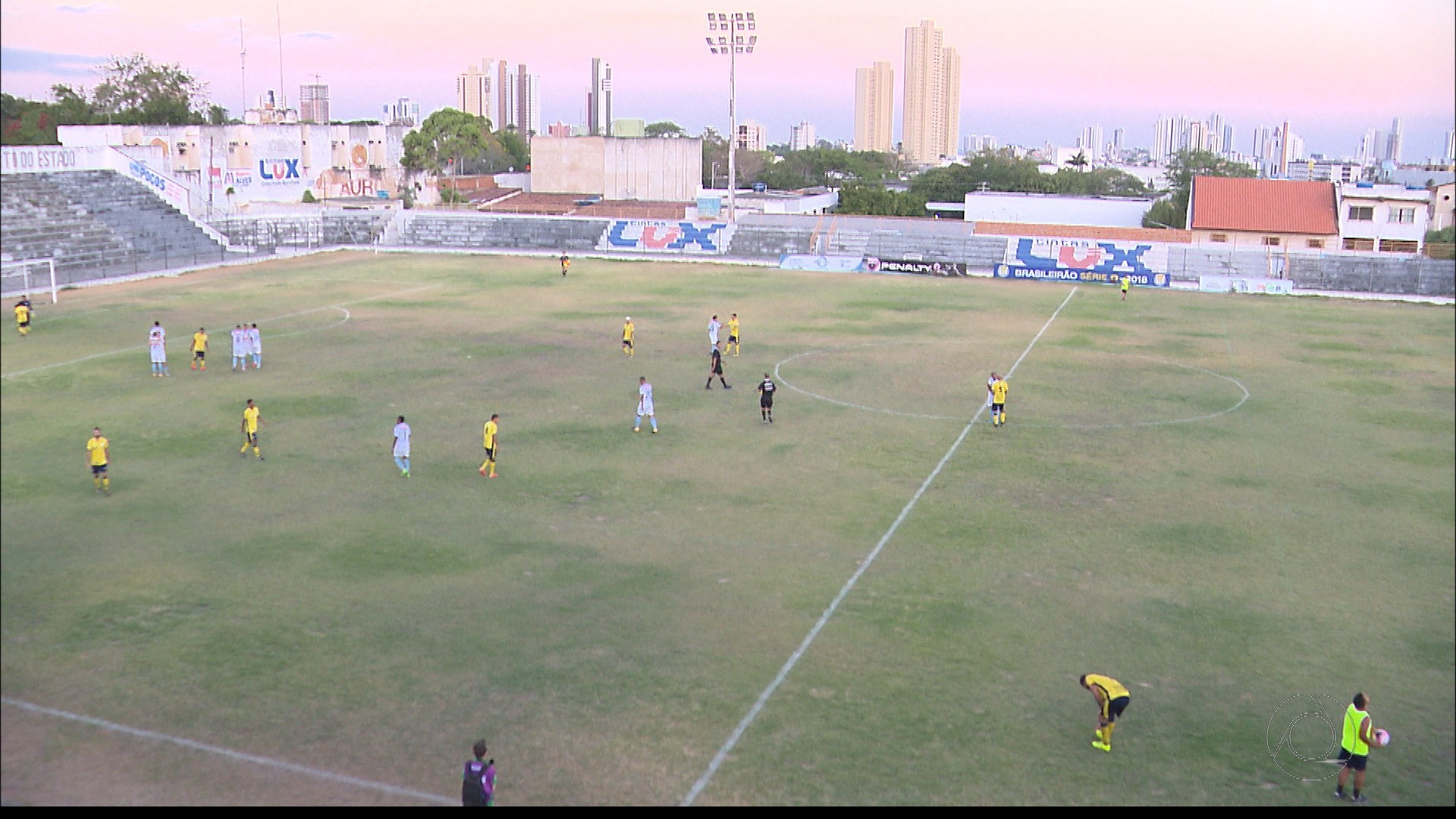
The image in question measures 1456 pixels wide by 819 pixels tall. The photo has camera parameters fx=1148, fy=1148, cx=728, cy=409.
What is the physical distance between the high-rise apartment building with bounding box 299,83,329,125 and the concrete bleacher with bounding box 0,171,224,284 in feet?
35.2

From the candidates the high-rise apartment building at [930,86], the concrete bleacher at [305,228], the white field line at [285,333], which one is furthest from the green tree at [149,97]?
the high-rise apartment building at [930,86]

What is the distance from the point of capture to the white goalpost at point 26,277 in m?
15.6

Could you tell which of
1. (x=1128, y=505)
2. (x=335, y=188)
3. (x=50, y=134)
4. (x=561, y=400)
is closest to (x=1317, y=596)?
(x=1128, y=505)

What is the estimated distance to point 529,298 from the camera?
47.7m

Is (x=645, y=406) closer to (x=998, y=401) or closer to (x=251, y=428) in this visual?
(x=251, y=428)

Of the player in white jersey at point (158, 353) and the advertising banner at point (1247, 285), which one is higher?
the advertising banner at point (1247, 285)

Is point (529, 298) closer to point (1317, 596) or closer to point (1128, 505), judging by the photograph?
point (1128, 505)

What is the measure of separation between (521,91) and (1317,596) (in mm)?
197108

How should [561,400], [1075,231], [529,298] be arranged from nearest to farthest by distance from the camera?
[561,400], [529,298], [1075,231]

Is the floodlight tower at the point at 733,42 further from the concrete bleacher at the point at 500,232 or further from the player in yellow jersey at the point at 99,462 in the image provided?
the player in yellow jersey at the point at 99,462

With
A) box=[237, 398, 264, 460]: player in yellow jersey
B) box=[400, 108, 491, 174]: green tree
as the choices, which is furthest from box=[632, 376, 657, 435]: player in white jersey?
box=[400, 108, 491, 174]: green tree

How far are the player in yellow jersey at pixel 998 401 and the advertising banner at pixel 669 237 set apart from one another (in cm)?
4330

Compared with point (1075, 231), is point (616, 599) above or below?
below

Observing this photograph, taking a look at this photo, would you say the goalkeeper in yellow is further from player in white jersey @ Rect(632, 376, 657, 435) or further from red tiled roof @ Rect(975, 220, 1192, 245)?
red tiled roof @ Rect(975, 220, 1192, 245)
